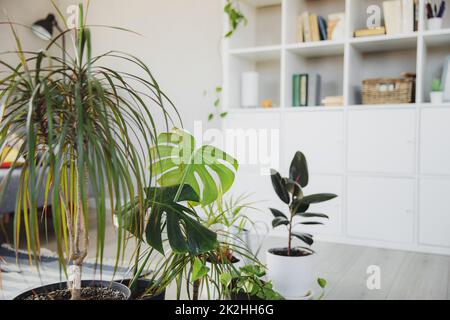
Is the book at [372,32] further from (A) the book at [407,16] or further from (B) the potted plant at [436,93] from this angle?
(B) the potted plant at [436,93]

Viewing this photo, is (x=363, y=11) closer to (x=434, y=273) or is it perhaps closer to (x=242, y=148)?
(x=242, y=148)

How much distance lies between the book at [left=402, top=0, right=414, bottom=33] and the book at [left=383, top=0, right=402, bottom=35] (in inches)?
0.8

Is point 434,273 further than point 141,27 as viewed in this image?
No

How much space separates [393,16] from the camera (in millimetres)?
2309

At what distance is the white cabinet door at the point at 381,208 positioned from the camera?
2260 mm

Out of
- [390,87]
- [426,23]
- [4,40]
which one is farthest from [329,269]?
[4,40]

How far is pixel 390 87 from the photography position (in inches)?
91.6

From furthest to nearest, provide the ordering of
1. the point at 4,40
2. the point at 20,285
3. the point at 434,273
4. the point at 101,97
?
the point at 4,40, the point at 434,273, the point at 20,285, the point at 101,97

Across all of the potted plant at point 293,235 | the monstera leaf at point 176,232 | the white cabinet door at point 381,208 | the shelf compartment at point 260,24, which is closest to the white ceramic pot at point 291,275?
the potted plant at point 293,235

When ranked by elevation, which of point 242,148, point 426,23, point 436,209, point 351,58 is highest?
point 426,23

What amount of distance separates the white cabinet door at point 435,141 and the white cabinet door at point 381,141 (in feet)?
0.16
